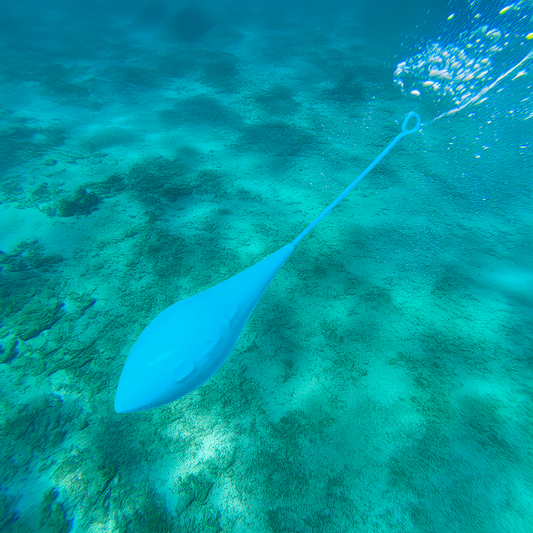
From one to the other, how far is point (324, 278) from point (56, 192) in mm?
3943

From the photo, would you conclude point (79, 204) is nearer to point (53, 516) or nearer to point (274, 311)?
point (274, 311)

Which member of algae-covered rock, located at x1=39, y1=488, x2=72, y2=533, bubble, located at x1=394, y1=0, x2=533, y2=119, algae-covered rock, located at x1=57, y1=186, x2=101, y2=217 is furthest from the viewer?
bubble, located at x1=394, y1=0, x2=533, y2=119

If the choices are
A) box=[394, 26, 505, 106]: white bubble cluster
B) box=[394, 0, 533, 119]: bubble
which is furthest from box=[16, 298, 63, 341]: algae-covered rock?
box=[394, 26, 505, 106]: white bubble cluster

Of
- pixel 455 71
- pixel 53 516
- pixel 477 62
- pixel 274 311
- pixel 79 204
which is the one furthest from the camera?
pixel 455 71

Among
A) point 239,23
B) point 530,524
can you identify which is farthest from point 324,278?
point 239,23

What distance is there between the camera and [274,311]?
2.40m

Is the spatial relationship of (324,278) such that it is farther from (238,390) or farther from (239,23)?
(239,23)

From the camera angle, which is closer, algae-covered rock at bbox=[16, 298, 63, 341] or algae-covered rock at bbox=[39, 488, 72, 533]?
algae-covered rock at bbox=[39, 488, 72, 533]

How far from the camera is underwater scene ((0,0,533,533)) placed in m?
1.55

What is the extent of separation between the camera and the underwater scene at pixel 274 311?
1551mm

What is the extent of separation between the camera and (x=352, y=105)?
5.68m

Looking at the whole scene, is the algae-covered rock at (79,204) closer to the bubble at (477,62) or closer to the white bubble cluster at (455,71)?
the bubble at (477,62)

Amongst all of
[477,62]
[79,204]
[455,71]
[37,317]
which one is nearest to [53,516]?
[37,317]

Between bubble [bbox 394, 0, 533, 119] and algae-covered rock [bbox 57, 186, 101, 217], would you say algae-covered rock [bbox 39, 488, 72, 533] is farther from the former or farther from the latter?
bubble [bbox 394, 0, 533, 119]
